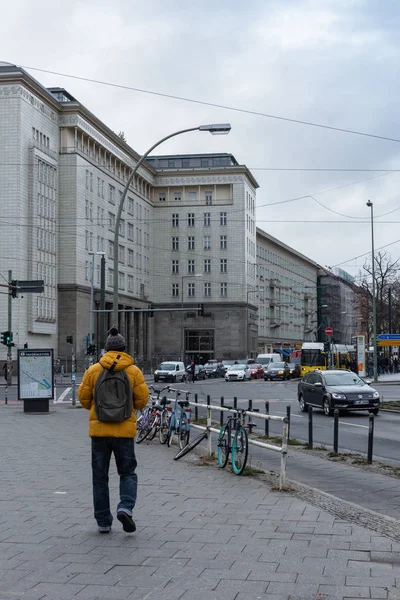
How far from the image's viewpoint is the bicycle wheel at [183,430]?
14672 mm

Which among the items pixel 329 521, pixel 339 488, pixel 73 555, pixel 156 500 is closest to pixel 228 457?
pixel 339 488

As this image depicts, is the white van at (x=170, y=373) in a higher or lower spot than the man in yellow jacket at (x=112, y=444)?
lower

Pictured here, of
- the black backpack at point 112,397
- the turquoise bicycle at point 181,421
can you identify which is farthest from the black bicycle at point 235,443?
the black backpack at point 112,397

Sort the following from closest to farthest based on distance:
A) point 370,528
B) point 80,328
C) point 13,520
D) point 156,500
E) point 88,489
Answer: point 370,528 → point 13,520 → point 156,500 → point 88,489 → point 80,328

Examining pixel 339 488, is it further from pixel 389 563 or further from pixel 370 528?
pixel 389 563

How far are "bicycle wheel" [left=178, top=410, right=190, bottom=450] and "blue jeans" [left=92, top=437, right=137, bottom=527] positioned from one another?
23.9 ft

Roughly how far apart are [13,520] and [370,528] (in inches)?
134

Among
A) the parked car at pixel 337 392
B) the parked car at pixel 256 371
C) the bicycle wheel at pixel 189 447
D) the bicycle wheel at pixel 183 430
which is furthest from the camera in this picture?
the parked car at pixel 256 371

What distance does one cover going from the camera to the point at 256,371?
2712 inches

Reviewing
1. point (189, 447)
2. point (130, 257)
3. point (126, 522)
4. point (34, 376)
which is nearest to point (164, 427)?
point (189, 447)

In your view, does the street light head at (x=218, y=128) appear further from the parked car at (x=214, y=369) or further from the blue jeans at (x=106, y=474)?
the parked car at (x=214, y=369)

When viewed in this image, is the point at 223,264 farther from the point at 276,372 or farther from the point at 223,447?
the point at 223,447

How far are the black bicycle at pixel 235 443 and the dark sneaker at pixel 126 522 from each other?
404 cm

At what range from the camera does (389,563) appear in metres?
6.19
